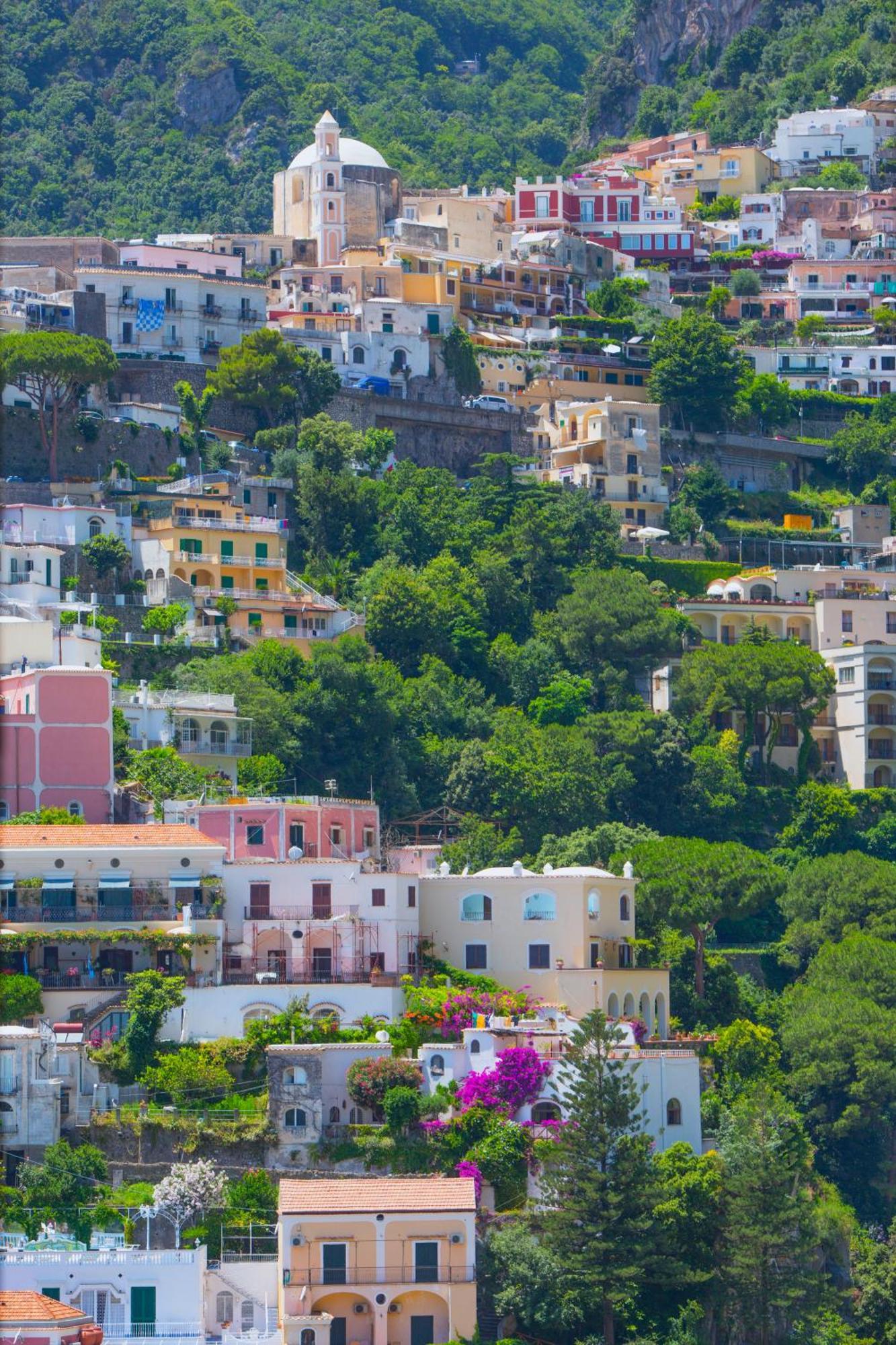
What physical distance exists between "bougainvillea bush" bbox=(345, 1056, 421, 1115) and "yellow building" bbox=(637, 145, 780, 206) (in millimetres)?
71815

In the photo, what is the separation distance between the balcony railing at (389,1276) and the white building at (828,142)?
80.3 m

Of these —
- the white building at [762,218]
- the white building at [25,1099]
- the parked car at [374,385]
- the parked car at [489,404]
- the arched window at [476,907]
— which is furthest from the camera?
the white building at [762,218]

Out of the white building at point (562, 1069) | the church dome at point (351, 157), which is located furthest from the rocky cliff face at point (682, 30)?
the white building at point (562, 1069)

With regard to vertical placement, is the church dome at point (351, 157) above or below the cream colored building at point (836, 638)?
above

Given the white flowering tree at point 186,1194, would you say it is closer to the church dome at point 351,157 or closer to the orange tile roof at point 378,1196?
the orange tile roof at point 378,1196

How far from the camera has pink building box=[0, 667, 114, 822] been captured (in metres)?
69.7

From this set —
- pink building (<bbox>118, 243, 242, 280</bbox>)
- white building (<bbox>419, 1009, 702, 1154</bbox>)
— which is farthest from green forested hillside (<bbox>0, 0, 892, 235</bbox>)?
white building (<bbox>419, 1009, 702, 1154</bbox>)

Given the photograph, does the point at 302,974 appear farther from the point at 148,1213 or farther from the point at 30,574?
the point at 30,574

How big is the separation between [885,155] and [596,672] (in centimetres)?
5020

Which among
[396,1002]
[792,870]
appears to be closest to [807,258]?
[792,870]

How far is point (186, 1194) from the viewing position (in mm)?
57406

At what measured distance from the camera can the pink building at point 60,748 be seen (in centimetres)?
6969

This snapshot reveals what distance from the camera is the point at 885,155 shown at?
130250 millimetres

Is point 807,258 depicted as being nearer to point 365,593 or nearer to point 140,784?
point 365,593
